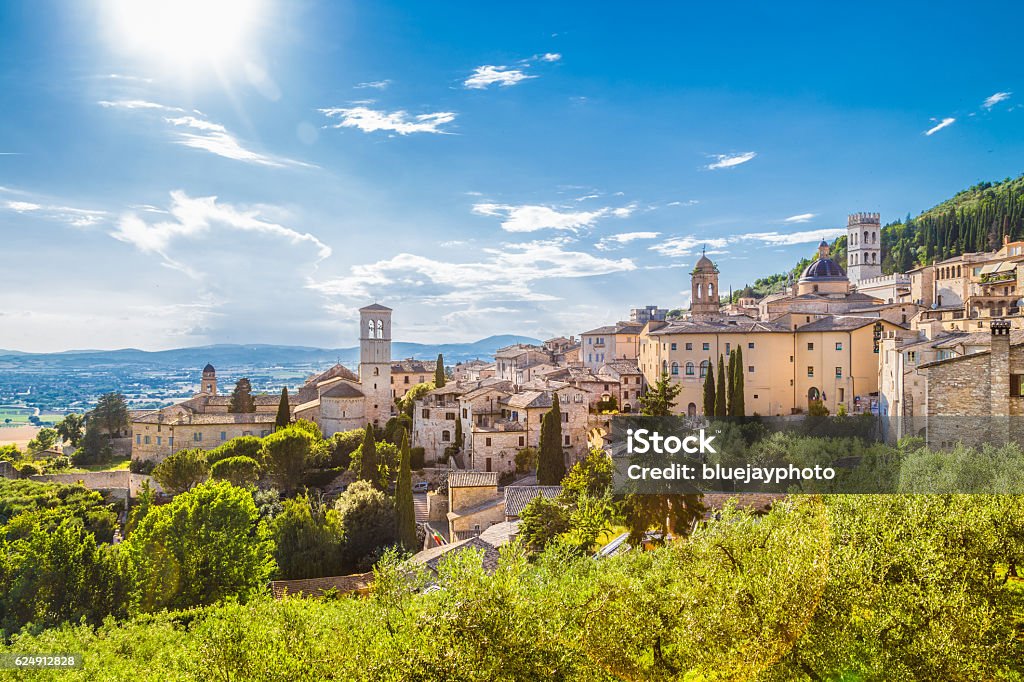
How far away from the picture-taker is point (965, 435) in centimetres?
2027

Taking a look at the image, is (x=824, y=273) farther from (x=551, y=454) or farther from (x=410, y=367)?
(x=410, y=367)

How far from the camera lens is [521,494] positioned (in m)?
30.5

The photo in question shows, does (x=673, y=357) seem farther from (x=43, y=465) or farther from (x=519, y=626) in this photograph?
(x=43, y=465)

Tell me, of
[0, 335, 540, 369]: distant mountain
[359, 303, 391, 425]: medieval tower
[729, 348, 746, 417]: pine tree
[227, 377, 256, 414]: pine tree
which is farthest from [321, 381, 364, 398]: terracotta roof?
[0, 335, 540, 369]: distant mountain

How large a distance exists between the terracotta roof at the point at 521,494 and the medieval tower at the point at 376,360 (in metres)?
19.5

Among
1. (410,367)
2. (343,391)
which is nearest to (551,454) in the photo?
(343,391)

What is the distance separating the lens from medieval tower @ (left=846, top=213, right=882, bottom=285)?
85.2 metres

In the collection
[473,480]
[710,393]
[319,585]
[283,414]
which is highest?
[710,393]

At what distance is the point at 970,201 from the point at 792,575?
102 meters

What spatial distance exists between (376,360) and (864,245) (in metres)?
65.9

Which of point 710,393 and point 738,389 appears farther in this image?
point 710,393

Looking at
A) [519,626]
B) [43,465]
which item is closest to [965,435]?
[519,626]

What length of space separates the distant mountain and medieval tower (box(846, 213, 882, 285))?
50344mm

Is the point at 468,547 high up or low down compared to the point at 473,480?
down
